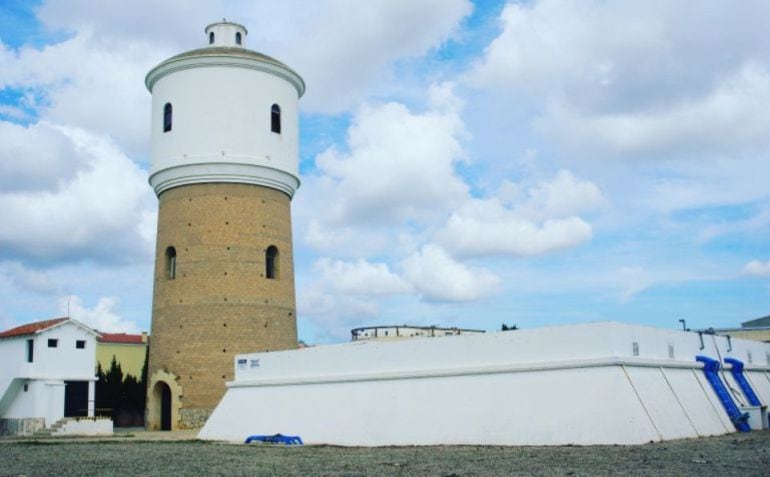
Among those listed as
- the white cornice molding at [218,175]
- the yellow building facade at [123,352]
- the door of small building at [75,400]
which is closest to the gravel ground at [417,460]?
the white cornice molding at [218,175]

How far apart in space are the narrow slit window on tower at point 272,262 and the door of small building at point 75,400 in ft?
29.1

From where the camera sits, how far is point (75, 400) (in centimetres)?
3028

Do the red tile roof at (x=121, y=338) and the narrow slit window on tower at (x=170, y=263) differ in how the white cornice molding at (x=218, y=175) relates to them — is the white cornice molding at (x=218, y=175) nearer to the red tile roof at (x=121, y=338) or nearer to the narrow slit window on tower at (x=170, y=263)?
the narrow slit window on tower at (x=170, y=263)

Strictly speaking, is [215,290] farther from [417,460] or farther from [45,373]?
[417,460]

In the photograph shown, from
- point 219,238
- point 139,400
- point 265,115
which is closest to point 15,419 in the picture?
point 139,400

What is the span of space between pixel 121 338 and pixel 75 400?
1244cm

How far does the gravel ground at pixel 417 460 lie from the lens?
1155cm

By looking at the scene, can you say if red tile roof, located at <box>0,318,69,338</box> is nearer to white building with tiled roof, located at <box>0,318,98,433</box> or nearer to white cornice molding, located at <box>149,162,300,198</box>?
white building with tiled roof, located at <box>0,318,98,433</box>

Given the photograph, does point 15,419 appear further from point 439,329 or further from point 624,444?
Answer: point 624,444

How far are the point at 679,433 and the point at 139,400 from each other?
2475cm

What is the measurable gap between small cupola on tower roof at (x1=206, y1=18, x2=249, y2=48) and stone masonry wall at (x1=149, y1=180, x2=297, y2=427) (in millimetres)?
5593

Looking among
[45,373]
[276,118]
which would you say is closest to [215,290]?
[276,118]

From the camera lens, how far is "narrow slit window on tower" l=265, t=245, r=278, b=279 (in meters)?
27.4

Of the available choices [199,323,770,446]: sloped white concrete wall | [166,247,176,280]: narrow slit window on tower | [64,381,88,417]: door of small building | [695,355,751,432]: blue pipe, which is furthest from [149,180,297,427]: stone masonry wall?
[695,355,751,432]: blue pipe
